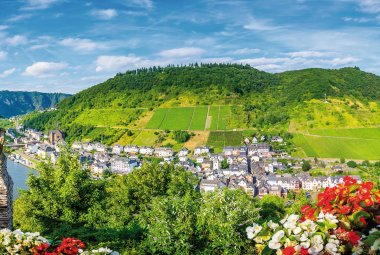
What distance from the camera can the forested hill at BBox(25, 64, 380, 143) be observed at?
10712 centimetres

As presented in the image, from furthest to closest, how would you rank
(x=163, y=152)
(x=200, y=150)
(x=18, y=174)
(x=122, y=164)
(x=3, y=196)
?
(x=163, y=152) → (x=200, y=150) → (x=122, y=164) → (x=18, y=174) → (x=3, y=196)

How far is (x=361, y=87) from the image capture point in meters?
123

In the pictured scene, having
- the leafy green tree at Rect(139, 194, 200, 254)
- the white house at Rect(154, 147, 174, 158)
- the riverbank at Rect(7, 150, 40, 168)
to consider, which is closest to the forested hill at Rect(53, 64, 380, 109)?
the white house at Rect(154, 147, 174, 158)

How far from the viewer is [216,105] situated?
364 ft

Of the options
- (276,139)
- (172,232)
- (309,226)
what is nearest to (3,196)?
(172,232)

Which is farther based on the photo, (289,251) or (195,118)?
(195,118)

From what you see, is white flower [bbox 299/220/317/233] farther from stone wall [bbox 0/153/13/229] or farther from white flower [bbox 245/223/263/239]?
stone wall [bbox 0/153/13/229]

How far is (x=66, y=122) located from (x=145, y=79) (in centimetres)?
3635

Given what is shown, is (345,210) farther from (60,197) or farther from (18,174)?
(18,174)

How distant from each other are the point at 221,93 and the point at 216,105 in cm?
1075

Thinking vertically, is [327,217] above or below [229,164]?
above

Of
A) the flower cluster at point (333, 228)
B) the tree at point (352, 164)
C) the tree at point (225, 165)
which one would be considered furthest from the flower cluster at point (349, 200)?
the tree at point (225, 165)

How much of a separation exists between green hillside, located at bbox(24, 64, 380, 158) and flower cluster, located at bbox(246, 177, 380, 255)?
76860 mm

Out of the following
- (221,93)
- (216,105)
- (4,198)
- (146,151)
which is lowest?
(146,151)
